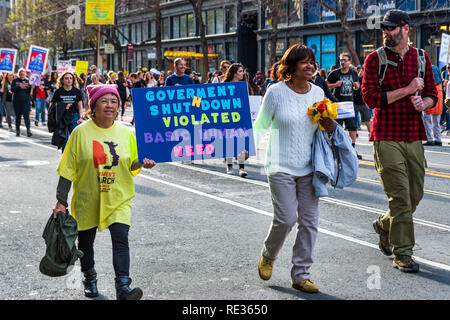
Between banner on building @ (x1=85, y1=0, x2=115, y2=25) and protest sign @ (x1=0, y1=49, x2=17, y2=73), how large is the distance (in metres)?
3.04

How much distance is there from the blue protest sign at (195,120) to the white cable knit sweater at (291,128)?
28 cm

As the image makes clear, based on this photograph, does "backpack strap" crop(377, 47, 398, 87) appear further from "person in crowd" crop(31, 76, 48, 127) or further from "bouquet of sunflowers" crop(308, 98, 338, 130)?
"person in crowd" crop(31, 76, 48, 127)

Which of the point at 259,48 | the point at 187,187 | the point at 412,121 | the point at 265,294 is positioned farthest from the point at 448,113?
the point at 259,48

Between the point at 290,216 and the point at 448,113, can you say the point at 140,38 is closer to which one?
the point at 448,113

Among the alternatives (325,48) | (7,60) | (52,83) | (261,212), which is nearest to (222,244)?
(261,212)

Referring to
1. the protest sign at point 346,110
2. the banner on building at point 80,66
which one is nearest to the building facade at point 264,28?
the banner on building at point 80,66

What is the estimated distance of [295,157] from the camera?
17.5 feet

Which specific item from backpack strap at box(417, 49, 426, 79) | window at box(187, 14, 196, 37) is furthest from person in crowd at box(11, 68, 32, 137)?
window at box(187, 14, 196, 37)

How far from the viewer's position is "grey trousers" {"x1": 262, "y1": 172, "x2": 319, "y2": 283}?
5.30 metres

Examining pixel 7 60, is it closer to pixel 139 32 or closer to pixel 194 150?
pixel 194 150

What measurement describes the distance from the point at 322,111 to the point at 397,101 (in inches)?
41.8

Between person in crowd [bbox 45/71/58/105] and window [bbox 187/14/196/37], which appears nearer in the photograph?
person in crowd [bbox 45/71/58/105]

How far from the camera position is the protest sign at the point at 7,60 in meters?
27.1

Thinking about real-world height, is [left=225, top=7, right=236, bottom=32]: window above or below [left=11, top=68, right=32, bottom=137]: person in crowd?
above
